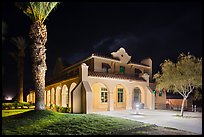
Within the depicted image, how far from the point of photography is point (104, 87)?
2517cm

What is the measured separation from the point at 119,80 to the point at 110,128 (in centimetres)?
1282

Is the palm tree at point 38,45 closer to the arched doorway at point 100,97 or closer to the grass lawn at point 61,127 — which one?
the grass lawn at point 61,127

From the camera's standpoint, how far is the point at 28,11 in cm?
1561

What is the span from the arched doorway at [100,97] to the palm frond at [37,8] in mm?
11124

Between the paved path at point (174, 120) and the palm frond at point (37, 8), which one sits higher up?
the palm frond at point (37, 8)

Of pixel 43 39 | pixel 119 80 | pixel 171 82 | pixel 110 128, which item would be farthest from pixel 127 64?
pixel 110 128

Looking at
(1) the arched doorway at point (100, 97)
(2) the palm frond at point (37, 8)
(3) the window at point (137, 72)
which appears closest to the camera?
(2) the palm frond at point (37, 8)

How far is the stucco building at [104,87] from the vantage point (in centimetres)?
2030

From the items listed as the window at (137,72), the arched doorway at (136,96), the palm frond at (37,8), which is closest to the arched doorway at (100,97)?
the arched doorway at (136,96)

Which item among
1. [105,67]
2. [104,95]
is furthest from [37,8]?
[105,67]

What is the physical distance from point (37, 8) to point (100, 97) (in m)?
13.2

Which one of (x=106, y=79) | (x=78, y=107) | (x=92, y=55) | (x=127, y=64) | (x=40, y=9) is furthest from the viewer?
(x=127, y=64)

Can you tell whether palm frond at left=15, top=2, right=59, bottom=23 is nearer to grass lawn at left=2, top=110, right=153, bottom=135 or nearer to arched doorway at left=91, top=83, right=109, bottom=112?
grass lawn at left=2, top=110, right=153, bottom=135

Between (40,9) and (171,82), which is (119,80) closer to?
(171,82)
